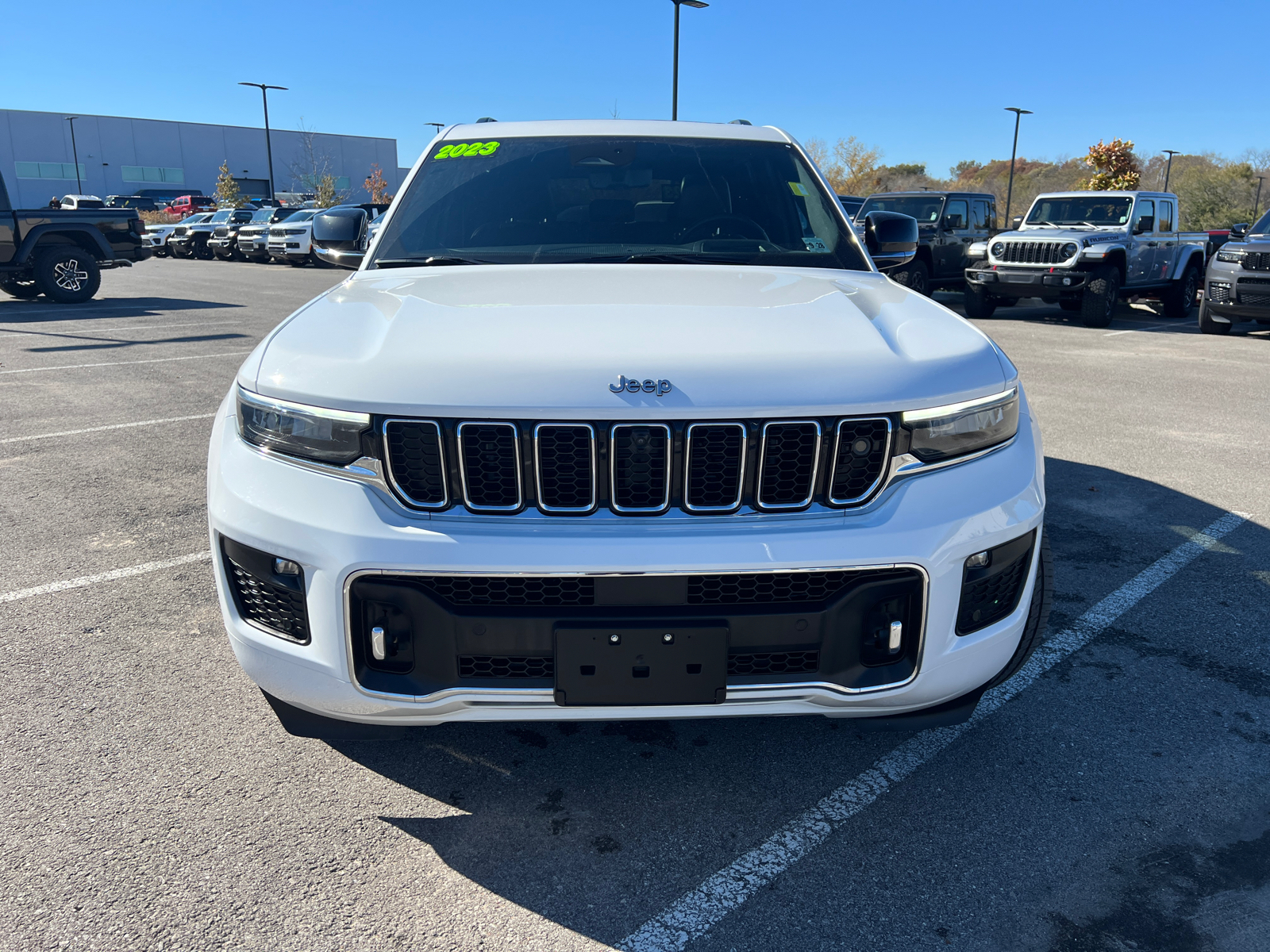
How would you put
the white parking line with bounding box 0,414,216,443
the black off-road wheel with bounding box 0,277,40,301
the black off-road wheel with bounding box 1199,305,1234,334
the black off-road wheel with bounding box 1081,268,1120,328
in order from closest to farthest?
the white parking line with bounding box 0,414,216,443 < the black off-road wheel with bounding box 1199,305,1234,334 < the black off-road wheel with bounding box 1081,268,1120,328 < the black off-road wheel with bounding box 0,277,40,301

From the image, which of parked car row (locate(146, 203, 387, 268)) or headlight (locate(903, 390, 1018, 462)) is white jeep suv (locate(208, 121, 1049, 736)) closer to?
headlight (locate(903, 390, 1018, 462))

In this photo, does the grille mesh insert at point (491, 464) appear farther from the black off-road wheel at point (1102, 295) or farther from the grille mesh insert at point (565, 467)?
the black off-road wheel at point (1102, 295)

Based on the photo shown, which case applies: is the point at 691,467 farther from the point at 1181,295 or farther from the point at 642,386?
the point at 1181,295

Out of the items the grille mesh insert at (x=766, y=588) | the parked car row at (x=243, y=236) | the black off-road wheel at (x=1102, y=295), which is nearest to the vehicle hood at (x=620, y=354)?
the grille mesh insert at (x=766, y=588)

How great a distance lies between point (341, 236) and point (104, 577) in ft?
5.52

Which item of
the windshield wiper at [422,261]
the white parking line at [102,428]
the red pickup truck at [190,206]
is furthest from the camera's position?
the red pickup truck at [190,206]

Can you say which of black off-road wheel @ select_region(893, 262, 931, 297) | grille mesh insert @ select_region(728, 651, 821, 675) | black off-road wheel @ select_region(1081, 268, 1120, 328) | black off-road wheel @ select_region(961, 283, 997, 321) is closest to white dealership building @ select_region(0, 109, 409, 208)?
black off-road wheel @ select_region(893, 262, 931, 297)

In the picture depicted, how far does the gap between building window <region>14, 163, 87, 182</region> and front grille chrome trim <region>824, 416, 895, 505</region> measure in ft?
287

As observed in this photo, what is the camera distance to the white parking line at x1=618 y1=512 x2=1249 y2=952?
79.4 inches

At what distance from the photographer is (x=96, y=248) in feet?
50.4

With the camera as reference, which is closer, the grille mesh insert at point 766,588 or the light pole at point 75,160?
the grille mesh insert at point 766,588

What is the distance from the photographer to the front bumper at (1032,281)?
13.7m

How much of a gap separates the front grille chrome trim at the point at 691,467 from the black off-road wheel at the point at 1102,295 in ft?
44.1

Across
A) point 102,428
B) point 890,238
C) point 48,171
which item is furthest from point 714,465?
point 48,171
